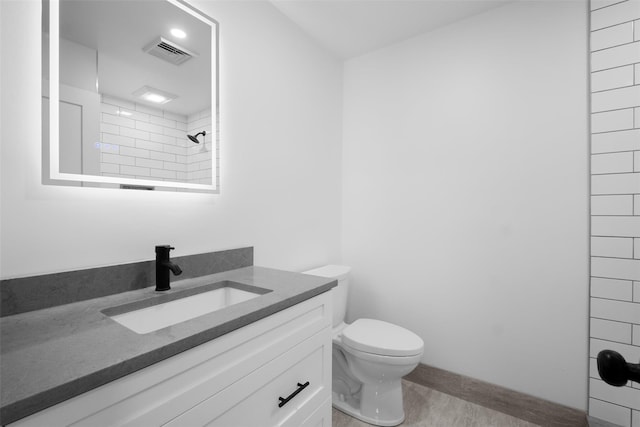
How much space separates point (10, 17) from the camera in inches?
34.7

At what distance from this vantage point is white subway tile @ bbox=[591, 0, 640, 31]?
143 cm

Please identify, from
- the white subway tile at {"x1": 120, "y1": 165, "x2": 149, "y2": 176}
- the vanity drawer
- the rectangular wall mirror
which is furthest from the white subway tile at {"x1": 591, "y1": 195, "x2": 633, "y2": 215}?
the white subway tile at {"x1": 120, "y1": 165, "x2": 149, "y2": 176}

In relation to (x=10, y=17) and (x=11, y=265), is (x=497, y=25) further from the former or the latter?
(x=11, y=265)

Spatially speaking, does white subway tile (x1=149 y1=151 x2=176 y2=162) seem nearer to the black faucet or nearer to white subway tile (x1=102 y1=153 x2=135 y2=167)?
white subway tile (x1=102 y1=153 x2=135 y2=167)

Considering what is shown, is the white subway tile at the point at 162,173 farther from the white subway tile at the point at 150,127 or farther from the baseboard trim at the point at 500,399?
the baseboard trim at the point at 500,399

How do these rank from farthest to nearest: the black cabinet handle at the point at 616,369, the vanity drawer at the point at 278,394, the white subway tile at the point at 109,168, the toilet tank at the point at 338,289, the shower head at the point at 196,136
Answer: the toilet tank at the point at 338,289, the shower head at the point at 196,136, the white subway tile at the point at 109,168, the vanity drawer at the point at 278,394, the black cabinet handle at the point at 616,369

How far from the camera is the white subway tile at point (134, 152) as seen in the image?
1122 mm

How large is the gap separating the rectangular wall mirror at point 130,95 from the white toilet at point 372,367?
1157mm

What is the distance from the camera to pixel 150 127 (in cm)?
121

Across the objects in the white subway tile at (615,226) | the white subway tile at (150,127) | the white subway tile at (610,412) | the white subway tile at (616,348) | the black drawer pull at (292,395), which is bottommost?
the white subway tile at (610,412)

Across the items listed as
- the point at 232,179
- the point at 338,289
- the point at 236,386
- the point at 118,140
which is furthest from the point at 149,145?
the point at 338,289

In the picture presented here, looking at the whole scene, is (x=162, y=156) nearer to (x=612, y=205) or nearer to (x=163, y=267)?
(x=163, y=267)

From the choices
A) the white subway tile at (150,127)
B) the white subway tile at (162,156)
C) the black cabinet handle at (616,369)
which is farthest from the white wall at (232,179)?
the black cabinet handle at (616,369)

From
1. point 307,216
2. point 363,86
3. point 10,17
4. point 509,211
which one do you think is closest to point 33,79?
point 10,17
